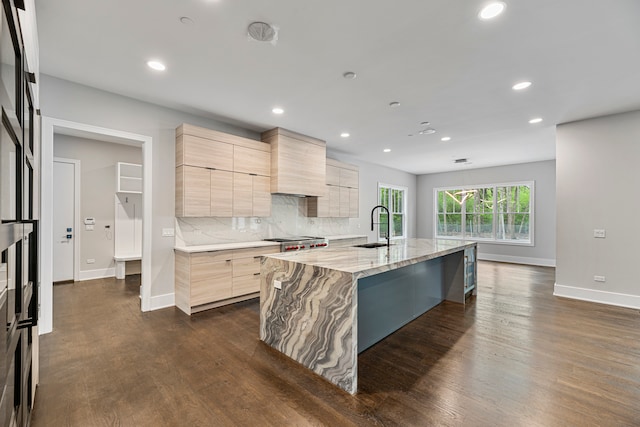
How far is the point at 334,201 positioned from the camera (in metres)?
6.07

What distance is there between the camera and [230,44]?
246cm

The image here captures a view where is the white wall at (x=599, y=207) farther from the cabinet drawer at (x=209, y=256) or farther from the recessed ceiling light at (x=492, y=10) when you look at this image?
the cabinet drawer at (x=209, y=256)

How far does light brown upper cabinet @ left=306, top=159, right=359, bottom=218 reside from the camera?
5.76m

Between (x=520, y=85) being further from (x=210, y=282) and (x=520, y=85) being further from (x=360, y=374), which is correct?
(x=210, y=282)

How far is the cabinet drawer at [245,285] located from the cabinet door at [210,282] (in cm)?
9

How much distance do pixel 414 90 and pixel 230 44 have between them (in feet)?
6.75

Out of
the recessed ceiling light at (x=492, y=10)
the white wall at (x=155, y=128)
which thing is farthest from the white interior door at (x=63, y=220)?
the recessed ceiling light at (x=492, y=10)

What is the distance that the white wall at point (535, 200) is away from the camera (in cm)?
726

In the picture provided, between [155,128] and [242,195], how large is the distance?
4.77ft

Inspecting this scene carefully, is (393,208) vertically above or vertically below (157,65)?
below

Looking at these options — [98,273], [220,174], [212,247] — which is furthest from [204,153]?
[98,273]

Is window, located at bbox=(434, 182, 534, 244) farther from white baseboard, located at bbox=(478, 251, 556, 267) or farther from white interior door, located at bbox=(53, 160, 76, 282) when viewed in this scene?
white interior door, located at bbox=(53, 160, 76, 282)

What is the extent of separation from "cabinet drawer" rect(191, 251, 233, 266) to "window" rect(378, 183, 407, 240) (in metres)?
5.12

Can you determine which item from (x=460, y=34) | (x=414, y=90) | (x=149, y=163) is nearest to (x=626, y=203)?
(x=414, y=90)
